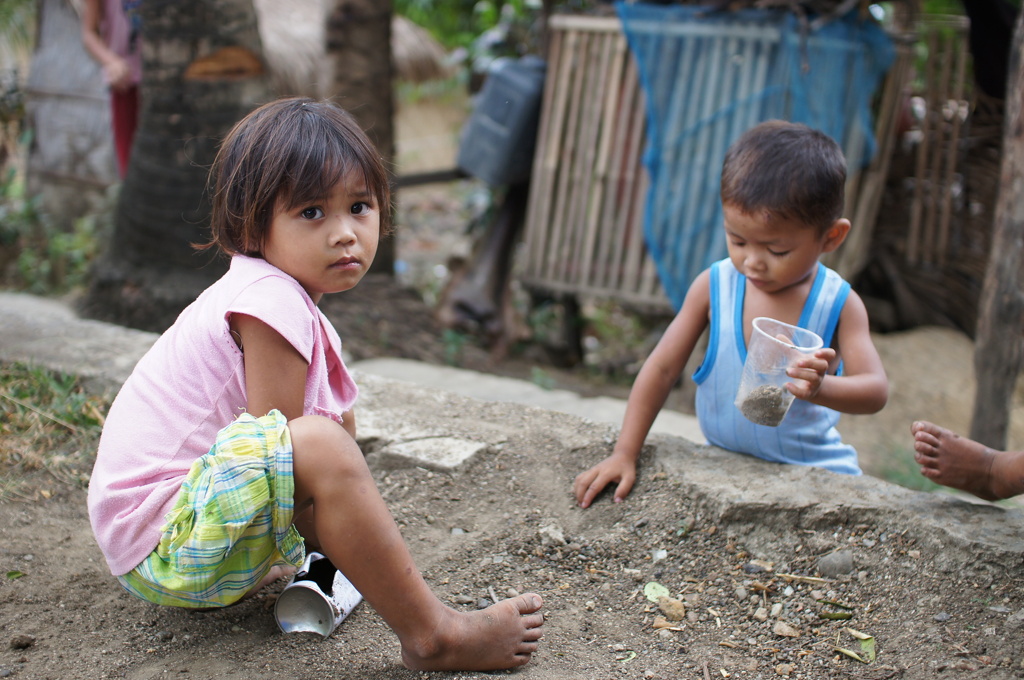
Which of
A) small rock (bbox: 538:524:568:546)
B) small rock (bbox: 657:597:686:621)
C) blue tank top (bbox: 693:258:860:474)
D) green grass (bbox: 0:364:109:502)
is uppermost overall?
blue tank top (bbox: 693:258:860:474)

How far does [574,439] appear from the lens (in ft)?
8.29

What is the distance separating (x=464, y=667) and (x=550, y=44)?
422 cm

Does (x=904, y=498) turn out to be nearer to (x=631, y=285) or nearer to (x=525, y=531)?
(x=525, y=531)

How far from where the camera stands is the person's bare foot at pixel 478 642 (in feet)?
5.16

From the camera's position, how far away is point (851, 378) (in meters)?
2.02

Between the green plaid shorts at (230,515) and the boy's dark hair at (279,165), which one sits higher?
the boy's dark hair at (279,165)

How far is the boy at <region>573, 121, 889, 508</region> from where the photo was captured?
6.64 feet

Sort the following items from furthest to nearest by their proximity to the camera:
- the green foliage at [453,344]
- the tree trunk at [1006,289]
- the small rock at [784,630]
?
the green foliage at [453,344], the tree trunk at [1006,289], the small rock at [784,630]

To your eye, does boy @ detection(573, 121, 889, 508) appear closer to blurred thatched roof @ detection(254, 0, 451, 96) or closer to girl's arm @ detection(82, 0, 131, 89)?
girl's arm @ detection(82, 0, 131, 89)

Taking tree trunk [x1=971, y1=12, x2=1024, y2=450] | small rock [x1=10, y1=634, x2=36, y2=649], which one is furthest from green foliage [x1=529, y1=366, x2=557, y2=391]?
small rock [x1=10, y1=634, x2=36, y2=649]

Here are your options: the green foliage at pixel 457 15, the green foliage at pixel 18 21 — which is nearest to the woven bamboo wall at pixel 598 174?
the green foliage at pixel 457 15

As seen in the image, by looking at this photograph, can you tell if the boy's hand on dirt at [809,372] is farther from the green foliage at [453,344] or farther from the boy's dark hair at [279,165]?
the green foliage at [453,344]

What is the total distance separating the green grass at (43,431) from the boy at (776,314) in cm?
136

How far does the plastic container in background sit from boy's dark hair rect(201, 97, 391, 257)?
3.56 metres
